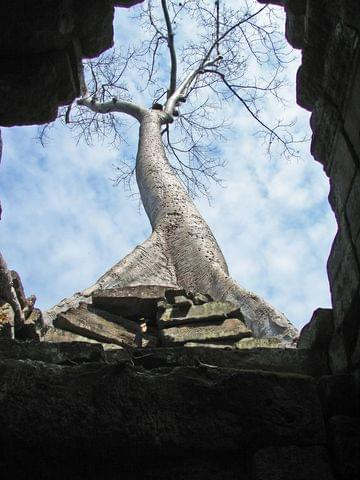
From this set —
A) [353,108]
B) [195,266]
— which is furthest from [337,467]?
[195,266]

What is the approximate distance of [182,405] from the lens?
185cm

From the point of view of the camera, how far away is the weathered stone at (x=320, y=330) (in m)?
2.48

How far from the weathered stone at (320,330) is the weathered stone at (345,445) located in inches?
25.0

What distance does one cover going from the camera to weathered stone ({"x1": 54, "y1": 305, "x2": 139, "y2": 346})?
3.53 m

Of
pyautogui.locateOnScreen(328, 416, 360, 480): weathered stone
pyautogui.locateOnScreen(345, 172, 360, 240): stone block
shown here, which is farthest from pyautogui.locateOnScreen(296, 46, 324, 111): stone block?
pyautogui.locateOnScreen(328, 416, 360, 480): weathered stone

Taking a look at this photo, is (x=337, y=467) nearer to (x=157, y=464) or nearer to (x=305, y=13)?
(x=157, y=464)

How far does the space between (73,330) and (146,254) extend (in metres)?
2.67

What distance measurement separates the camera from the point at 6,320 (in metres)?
3.12

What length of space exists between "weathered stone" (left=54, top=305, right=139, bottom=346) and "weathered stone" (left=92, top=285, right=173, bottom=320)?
11 cm

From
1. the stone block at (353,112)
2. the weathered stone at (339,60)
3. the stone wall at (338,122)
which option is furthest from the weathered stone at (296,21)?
the stone block at (353,112)

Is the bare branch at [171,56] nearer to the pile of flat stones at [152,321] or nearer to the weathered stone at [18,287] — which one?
the pile of flat stones at [152,321]

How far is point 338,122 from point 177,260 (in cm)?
391

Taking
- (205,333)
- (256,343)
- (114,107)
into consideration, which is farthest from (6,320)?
(114,107)

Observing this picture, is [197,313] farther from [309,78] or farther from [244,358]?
[309,78]
